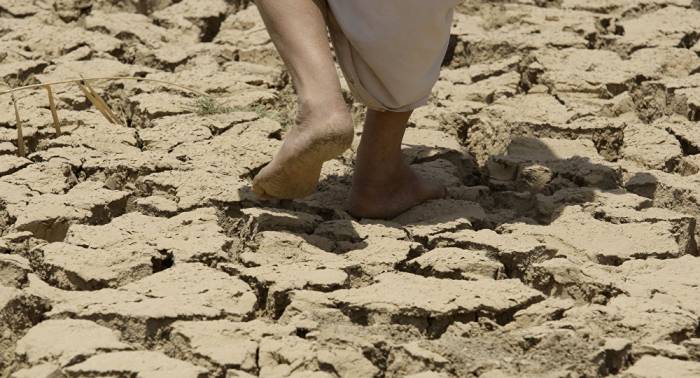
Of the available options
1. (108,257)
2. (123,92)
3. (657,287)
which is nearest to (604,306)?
(657,287)

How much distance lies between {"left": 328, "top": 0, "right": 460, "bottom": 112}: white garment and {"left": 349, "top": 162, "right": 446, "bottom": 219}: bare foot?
0.21 m

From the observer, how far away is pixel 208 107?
4145 millimetres

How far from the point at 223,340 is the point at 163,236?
0.58 m

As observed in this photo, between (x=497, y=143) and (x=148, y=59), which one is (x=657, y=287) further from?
(x=148, y=59)

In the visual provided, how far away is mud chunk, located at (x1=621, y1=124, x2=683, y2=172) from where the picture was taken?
12.8 feet

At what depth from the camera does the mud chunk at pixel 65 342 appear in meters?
2.62

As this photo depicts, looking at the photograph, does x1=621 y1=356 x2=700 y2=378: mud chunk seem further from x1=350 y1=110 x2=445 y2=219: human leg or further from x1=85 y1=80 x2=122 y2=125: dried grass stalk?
x1=85 y1=80 x2=122 y2=125: dried grass stalk

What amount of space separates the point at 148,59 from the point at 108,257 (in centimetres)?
167

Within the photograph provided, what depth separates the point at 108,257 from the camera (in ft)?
10.1

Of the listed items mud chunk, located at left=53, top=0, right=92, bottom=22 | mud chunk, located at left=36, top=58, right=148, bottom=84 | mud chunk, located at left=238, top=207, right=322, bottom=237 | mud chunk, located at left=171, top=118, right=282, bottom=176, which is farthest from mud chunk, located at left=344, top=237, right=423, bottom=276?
mud chunk, located at left=53, top=0, right=92, bottom=22

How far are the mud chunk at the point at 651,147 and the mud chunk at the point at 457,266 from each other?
916mm

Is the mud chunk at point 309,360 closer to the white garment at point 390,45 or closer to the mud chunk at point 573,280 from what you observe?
the mud chunk at point 573,280

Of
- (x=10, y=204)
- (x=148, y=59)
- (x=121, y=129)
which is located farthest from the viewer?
(x=148, y=59)

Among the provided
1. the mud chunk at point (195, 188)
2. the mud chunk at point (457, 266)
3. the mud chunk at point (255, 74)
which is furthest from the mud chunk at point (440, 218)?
the mud chunk at point (255, 74)
